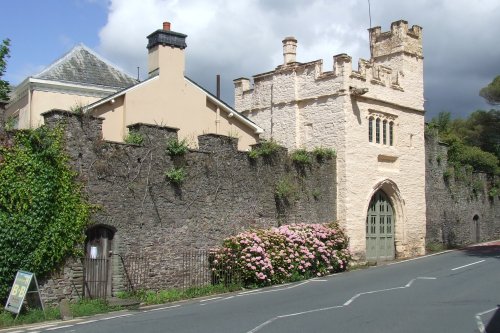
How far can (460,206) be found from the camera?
113 ft

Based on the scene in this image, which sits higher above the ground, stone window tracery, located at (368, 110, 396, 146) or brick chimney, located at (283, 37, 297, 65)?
brick chimney, located at (283, 37, 297, 65)

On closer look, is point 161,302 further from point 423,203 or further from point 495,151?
point 495,151

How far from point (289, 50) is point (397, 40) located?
5293 mm

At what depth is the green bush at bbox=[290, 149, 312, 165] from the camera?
77.6ft

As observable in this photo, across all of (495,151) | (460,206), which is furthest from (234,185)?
(495,151)

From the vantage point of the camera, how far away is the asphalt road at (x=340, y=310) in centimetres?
1198

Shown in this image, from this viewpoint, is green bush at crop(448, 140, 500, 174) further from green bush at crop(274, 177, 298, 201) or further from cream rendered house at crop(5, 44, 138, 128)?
cream rendered house at crop(5, 44, 138, 128)

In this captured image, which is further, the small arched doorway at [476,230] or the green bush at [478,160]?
the green bush at [478,160]

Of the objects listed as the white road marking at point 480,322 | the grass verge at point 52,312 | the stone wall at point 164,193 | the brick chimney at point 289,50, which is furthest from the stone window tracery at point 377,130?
the grass verge at point 52,312

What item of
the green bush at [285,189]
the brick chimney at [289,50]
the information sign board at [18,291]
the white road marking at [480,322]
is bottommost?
the white road marking at [480,322]

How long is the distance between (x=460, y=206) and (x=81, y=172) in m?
24.7

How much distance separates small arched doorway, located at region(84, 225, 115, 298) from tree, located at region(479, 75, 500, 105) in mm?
38869

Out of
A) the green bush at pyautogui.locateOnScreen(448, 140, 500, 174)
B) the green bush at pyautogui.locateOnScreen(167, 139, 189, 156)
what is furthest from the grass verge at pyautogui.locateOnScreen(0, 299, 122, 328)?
the green bush at pyautogui.locateOnScreen(448, 140, 500, 174)

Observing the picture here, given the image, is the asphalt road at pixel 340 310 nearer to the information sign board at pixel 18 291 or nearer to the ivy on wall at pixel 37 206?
the information sign board at pixel 18 291
